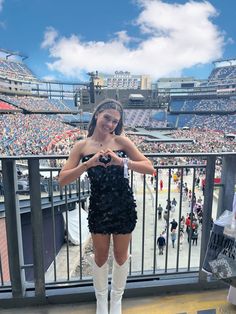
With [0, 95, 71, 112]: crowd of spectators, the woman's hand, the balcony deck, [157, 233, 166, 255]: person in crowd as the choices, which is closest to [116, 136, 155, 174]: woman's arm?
the woman's hand

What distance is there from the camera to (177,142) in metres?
33.0

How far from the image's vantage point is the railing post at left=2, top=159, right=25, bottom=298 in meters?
1.96

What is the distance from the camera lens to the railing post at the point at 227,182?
7.21 ft

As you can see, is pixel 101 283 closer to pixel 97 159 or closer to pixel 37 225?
pixel 37 225

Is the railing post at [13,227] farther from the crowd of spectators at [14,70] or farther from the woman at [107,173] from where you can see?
the crowd of spectators at [14,70]

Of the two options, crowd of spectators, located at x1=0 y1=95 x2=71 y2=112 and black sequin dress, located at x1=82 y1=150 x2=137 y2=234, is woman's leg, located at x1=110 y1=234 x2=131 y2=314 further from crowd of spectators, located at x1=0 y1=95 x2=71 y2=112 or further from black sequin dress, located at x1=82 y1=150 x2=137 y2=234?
crowd of spectators, located at x1=0 y1=95 x2=71 y2=112

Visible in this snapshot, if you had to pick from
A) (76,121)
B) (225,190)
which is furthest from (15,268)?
(76,121)

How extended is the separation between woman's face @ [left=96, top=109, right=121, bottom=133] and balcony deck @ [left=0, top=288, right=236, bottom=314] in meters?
1.44

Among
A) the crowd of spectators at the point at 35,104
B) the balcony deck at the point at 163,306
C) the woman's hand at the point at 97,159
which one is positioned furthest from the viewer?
the crowd of spectators at the point at 35,104

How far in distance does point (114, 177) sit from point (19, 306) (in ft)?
4.54

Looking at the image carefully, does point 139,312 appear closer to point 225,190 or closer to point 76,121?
point 225,190

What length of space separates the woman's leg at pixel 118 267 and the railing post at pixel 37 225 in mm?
604

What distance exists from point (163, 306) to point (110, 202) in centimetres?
111

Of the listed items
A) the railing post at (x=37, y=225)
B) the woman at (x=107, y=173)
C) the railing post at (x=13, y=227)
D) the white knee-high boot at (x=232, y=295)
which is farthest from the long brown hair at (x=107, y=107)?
the white knee-high boot at (x=232, y=295)
